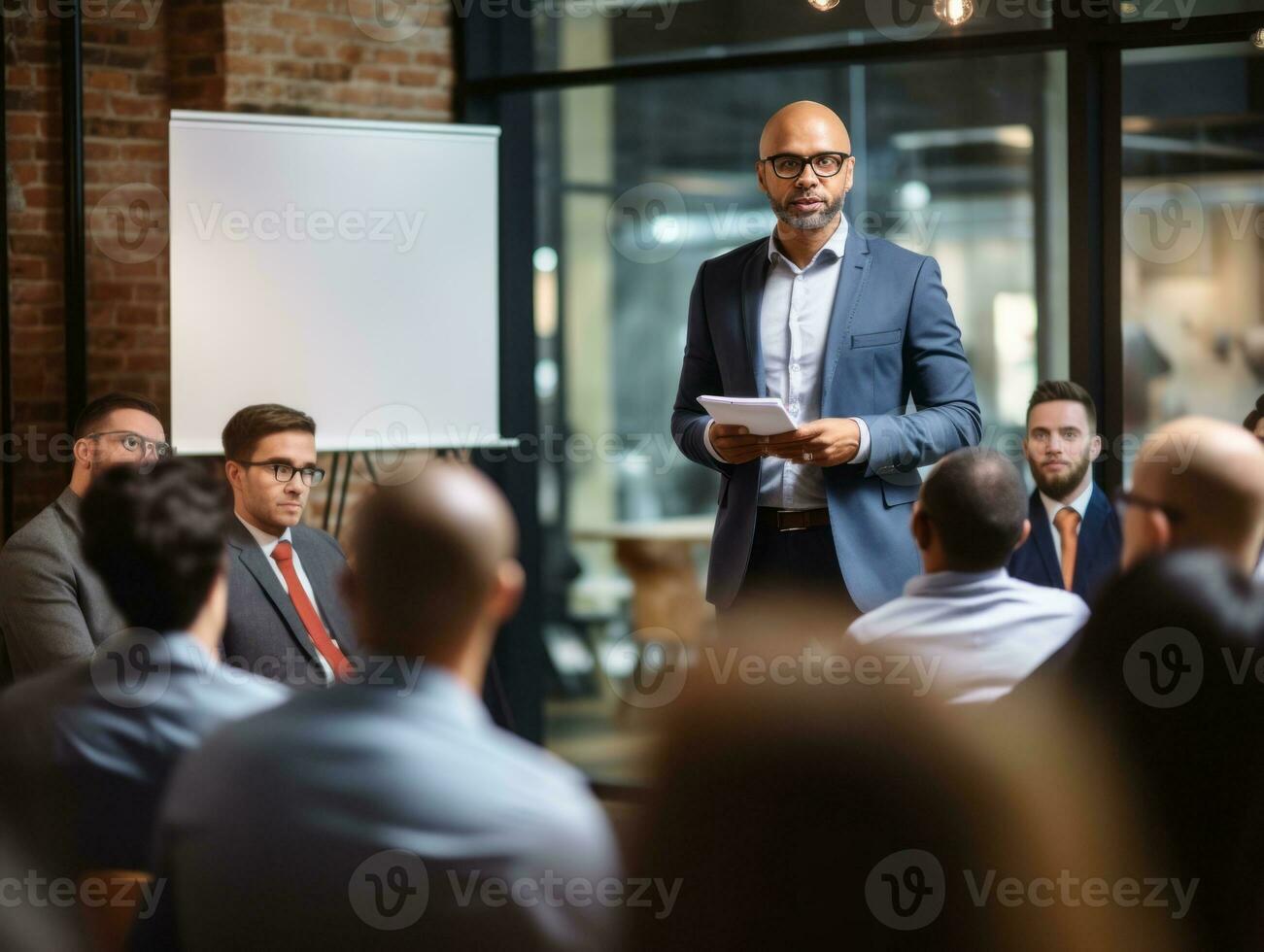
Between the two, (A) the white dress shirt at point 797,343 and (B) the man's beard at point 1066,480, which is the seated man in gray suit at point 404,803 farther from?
(B) the man's beard at point 1066,480

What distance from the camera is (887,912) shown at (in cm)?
141

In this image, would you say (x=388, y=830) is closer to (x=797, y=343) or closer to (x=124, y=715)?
Result: (x=124, y=715)

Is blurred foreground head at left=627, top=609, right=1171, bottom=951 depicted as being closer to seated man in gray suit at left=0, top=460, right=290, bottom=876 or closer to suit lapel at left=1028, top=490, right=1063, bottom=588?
seated man in gray suit at left=0, top=460, right=290, bottom=876

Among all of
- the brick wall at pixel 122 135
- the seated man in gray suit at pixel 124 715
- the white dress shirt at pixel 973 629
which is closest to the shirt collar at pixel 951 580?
the white dress shirt at pixel 973 629

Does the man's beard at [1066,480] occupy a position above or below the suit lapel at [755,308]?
below

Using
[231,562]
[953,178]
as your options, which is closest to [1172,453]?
[231,562]

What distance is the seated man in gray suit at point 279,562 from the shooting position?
310 centimetres

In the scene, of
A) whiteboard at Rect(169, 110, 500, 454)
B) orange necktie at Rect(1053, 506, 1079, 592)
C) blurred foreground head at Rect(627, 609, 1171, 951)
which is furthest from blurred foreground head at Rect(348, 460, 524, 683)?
whiteboard at Rect(169, 110, 500, 454)

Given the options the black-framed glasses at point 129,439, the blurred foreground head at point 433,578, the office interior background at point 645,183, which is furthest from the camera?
the office interior background at point 645,183

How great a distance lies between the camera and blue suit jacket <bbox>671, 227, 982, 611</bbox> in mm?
3021

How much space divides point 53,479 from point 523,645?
5.48 feet

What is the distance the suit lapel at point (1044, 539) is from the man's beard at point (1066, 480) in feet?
0.10

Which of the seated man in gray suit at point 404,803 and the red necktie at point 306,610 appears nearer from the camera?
the seated man in gray suit at point 404,803

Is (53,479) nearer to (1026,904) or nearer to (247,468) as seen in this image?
(247,468)
